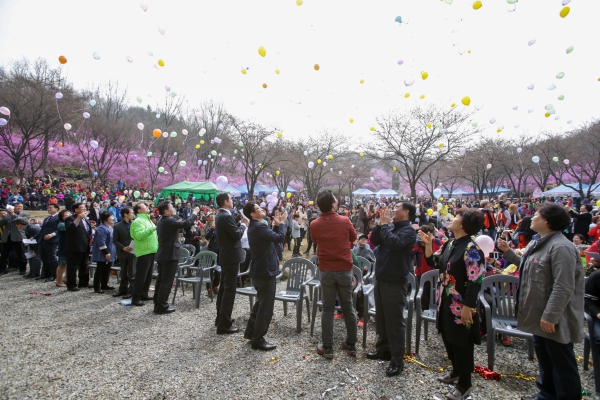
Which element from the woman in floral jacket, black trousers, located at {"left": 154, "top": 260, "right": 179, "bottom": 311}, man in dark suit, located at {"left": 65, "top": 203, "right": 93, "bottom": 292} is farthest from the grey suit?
the woman in floral jacket

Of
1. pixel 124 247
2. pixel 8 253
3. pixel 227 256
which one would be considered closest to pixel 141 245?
pixel 124 247

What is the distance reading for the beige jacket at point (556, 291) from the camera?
7.48 feet

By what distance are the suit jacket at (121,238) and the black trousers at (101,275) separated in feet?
2.60

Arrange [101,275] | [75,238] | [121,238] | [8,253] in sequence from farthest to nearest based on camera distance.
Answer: [8,253] < [101,275] < [75,238] < [121,238]

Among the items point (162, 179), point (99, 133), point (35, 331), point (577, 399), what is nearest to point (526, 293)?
point (577, 399)

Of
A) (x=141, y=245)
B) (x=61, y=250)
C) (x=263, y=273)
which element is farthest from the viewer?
(x=61, y=250)

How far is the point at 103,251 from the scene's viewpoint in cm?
602

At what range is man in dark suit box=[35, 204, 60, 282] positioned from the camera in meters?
6.98

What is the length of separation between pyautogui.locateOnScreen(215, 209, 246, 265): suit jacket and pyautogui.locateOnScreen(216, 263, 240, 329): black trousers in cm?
10

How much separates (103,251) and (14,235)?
3.18 m

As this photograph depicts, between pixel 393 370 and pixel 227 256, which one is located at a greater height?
pixel 227 256

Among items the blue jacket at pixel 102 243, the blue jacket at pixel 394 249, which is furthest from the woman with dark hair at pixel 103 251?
the blue jacket at pixel 394 249

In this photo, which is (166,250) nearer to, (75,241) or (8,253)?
(75,241)

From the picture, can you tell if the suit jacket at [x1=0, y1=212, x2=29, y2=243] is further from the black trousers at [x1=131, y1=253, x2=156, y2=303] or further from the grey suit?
the black trousers at [x1=131, y1=253, x2=156, y2=303]
